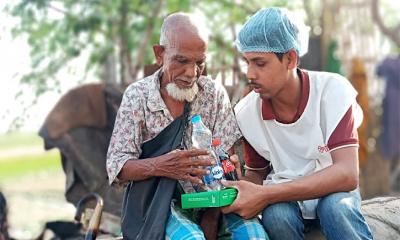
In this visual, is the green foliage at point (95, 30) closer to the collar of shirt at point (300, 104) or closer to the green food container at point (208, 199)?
the collar of shirt at point (300, 104)

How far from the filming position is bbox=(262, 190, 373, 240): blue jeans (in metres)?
4.01

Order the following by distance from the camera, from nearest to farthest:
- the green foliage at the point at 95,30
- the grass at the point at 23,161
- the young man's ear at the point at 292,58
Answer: the young man's ear at the point at 292,58 → the green foliage at the point at 95,30 → the grass at the point at 23,161

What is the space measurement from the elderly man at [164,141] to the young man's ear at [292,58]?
427mm

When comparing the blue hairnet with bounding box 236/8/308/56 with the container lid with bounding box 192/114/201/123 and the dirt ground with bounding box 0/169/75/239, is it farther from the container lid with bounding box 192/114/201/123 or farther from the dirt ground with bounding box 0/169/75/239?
the dirt ground with bounding box 0/169/75/239

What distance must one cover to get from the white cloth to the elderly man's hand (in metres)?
0.56

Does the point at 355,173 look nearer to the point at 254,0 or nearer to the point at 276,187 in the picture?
the point at 276,187

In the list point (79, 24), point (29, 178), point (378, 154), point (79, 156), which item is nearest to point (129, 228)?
point (79, 156)

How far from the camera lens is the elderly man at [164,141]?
4012 mm

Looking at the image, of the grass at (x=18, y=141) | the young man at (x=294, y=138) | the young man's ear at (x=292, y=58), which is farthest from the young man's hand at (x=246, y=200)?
the grass at (x=18, y=141)

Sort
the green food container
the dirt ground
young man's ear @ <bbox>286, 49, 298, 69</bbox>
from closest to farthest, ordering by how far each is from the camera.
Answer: the green food container < young man's ear @ <bbox>286, 49, 298, 69</bbox> < the dirt ground

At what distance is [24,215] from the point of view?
12.8 meters

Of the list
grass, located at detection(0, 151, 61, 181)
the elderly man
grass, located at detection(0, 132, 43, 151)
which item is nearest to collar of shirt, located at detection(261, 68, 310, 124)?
the elderly man

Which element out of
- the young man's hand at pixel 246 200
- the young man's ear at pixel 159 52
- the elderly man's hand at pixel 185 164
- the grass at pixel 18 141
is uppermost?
the young man's ear at pixel 159 52

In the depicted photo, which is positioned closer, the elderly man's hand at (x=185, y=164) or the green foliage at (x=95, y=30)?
the elderly man's hand at (x=185, y=164)
